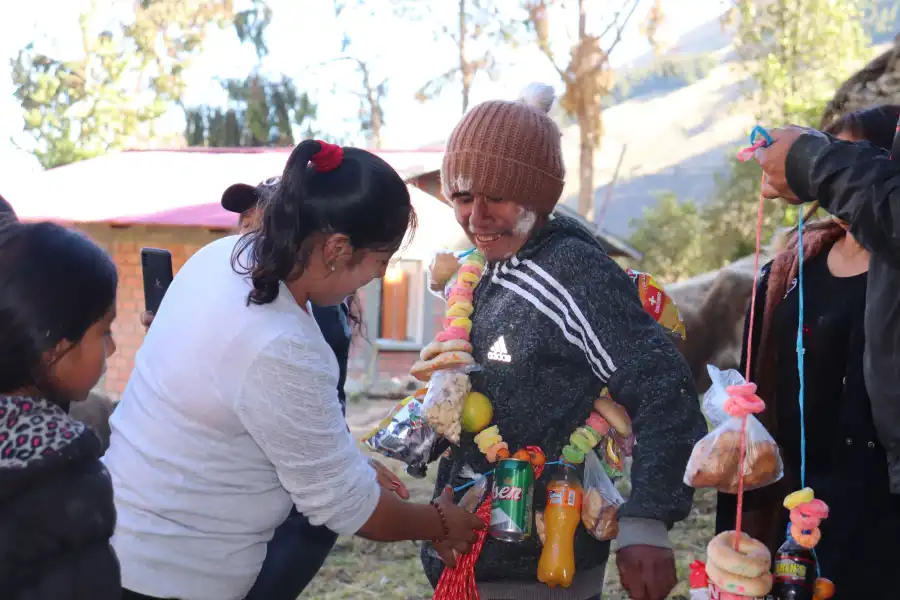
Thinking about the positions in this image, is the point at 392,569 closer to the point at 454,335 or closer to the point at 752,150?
the point at 454,335

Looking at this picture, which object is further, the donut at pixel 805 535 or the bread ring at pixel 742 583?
the donut at pixel 805 535

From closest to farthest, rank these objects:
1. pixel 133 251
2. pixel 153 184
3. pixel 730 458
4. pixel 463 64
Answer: pixel 730 458 → pixel 133 251 → pixel 153 184 → pixel 463 64

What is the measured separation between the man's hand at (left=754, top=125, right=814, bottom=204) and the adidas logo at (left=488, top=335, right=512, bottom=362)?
77 centimetres

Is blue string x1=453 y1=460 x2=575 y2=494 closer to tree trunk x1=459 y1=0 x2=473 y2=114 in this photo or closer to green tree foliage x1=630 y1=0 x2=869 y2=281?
green tree foliage x1=630 y1=0 x2=869 y2=281

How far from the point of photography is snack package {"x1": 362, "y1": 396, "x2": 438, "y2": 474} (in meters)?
2.46

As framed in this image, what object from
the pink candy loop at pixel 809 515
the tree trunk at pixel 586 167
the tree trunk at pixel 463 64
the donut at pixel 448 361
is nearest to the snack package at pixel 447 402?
the donut at pixel 448 361

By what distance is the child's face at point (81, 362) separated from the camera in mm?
1664

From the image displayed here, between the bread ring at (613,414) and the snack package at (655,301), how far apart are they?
0.85ft

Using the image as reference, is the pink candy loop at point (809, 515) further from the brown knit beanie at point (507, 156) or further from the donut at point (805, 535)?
the brown knit beanie at point (507, 156)

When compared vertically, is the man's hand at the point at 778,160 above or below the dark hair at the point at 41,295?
above

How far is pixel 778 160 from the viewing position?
1.96m

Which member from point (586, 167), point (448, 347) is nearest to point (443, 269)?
point (448, 347)

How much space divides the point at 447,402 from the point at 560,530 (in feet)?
1.45

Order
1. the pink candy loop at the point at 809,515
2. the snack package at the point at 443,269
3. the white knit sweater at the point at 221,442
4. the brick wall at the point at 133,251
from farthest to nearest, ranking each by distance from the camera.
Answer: the brick wall at the point at 133,251 → the snack package at the point at 443,269 → the pink candy loop at the point at 809,515 → the white knit sweater at the point at 221,442
